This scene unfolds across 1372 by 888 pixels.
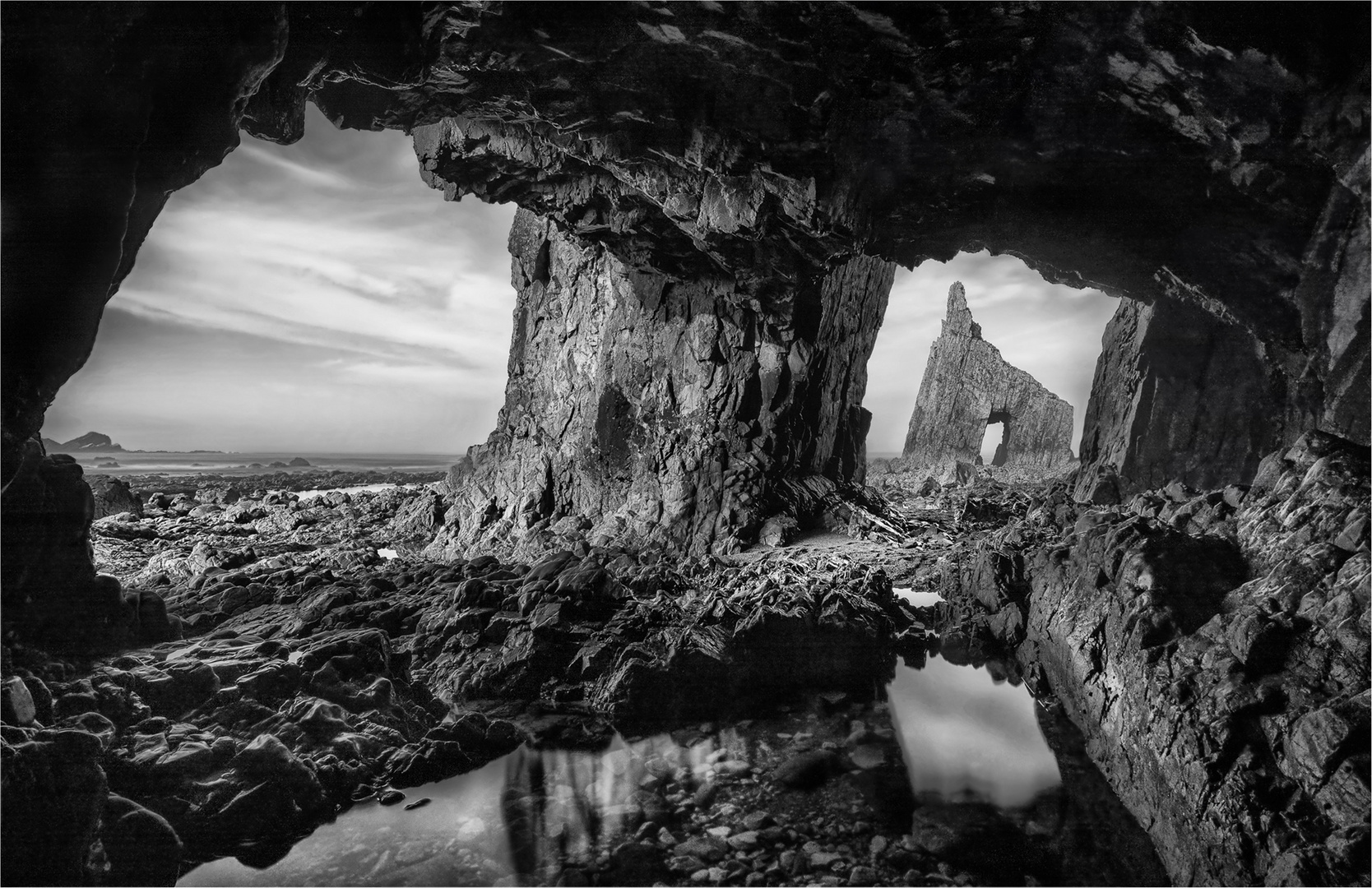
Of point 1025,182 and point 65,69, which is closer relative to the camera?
point 65,69

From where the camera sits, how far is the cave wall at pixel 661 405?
1495 centimetres

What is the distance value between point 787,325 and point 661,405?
3.52 meters

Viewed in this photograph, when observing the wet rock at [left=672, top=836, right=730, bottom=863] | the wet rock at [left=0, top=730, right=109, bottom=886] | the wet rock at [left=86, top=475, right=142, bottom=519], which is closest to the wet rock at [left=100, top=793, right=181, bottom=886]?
the wet rock at [left=0, top=730, right=109, bottom=886]

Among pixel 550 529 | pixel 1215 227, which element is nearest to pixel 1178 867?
pixel 1215 227

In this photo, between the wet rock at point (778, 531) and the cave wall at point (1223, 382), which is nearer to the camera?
the cave wall at point (1223, 382)

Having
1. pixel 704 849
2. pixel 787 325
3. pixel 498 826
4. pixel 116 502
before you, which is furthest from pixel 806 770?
pixel 116 502

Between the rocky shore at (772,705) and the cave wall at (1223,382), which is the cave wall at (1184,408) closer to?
the cave wall at (1223,382)

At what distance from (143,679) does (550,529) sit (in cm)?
997

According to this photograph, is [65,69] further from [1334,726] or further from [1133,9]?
[1334,726]

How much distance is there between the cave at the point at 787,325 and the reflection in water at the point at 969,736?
432mm

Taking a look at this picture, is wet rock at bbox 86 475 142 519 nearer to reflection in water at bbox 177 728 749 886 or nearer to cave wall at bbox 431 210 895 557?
cave wall at bbox 431 210 895 557

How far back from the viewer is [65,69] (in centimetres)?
442

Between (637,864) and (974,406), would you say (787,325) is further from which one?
(974,406)

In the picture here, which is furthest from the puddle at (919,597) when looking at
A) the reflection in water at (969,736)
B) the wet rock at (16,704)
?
the wet rock at (16,704)
